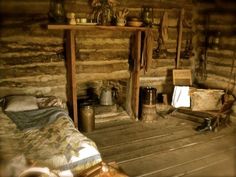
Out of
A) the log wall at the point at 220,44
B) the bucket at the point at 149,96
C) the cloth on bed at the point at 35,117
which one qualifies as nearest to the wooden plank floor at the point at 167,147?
the bucket at the point at 149,96

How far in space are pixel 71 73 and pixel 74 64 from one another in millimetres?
178

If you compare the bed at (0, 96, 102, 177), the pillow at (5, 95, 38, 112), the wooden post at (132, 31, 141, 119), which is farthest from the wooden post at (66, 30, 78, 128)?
the wooden post at (132, 31, 141, 119)

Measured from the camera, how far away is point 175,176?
11.7 ft

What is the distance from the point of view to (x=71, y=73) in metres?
4.72

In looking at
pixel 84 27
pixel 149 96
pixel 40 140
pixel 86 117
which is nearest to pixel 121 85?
pixel 149 96

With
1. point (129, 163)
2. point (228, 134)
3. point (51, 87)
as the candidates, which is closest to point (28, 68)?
point (51, 87)

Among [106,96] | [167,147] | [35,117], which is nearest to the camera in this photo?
[35,117]

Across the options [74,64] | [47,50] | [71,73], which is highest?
[47,50]

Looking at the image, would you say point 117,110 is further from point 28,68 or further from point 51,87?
point 28,68

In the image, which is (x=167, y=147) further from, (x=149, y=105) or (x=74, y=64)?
(x=74, y=64)

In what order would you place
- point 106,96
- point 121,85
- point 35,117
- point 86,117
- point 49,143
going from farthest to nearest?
1. point 121,85
2. point 106,96
3. point 86,117
4. point 35,117
5. point 49,143

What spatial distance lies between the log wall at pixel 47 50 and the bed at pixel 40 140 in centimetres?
48

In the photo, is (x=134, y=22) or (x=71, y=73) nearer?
(x=71, y=73)

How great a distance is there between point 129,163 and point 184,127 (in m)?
1.89
